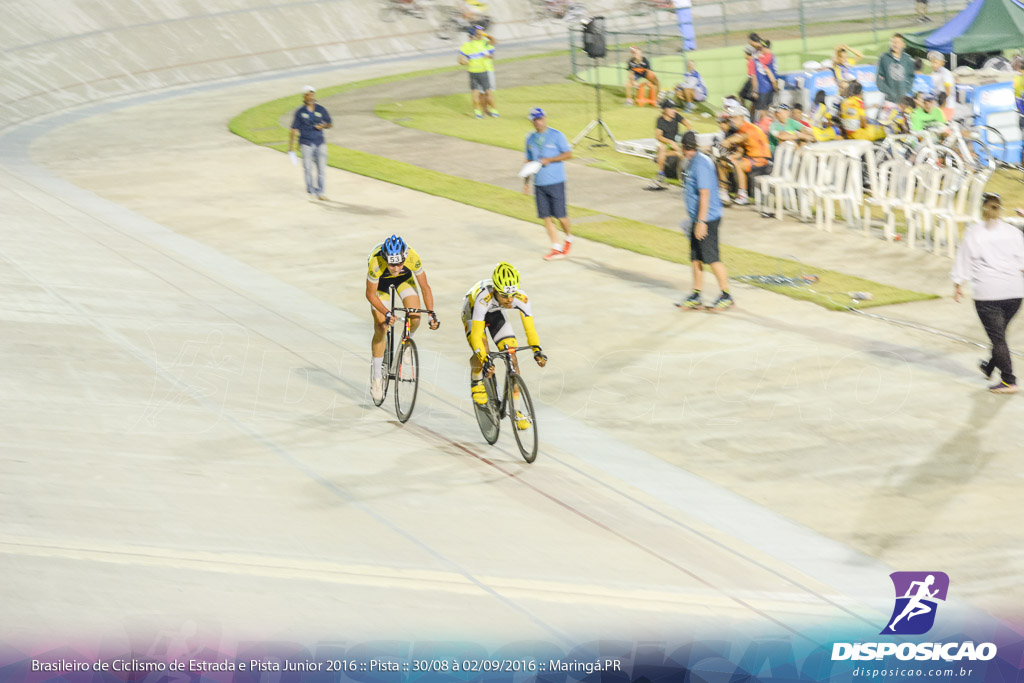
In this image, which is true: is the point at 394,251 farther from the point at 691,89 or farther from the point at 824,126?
the point at 691,89

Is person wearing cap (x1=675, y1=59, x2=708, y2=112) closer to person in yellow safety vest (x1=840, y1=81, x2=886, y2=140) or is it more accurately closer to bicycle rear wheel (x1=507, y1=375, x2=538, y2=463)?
person in yellow safety vest (x1=840, y1=81, x2=886, y2=140)

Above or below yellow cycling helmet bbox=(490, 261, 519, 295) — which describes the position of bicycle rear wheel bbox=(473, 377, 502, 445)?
below

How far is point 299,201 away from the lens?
664 inches

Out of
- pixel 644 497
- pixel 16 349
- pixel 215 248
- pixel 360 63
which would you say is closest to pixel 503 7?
pixel 360 63

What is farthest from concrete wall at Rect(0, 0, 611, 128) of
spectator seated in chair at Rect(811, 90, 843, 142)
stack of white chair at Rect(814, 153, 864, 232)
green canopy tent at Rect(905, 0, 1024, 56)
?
green canopy tent at Rect(905, 0, 1024, 56)

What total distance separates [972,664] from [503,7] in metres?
34.0

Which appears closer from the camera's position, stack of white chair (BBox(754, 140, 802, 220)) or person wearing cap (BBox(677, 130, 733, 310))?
person wearing cap (BBox(677, 130, 733, 310))

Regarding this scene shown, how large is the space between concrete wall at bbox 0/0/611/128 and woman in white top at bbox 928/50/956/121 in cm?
1781

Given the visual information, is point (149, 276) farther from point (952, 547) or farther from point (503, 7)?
point (503, 7)

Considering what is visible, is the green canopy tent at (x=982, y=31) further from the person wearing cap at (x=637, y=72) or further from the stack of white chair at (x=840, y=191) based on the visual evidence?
the stack of white chair at (x=840, y=191)

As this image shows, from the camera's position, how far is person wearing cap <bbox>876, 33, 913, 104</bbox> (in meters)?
19.1

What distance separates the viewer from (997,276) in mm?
8984

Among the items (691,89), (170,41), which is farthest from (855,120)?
(170,41)

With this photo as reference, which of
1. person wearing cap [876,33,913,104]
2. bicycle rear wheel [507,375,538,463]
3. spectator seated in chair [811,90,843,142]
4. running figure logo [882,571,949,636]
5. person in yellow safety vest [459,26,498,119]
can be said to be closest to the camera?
running figure logo [882,571,949,636]
